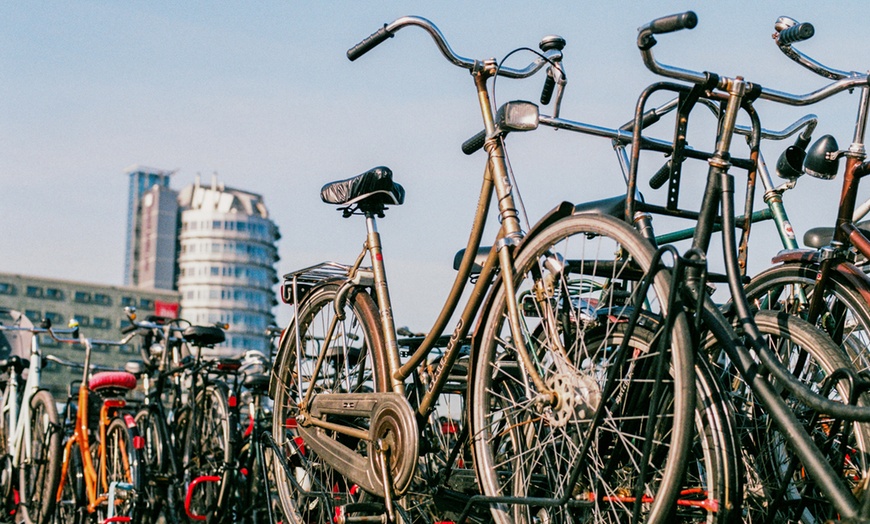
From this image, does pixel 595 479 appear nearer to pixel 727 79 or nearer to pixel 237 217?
pixel 727 79

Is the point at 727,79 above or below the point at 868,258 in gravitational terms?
above

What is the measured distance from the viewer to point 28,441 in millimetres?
7590

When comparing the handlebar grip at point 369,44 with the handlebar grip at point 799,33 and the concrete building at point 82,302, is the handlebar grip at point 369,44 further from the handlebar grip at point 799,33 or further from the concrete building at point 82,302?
the concrete building at point 82,302

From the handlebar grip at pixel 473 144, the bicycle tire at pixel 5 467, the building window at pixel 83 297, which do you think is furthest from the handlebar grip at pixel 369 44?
the building window at pixel 83 297

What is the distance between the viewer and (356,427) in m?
4.34

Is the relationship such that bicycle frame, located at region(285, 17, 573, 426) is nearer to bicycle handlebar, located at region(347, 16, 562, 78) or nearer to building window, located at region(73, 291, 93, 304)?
bicycle handlebar, located at region(347, 16, 562, 78)

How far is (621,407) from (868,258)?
3.16 feet

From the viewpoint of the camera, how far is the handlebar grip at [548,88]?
4055 millimetres

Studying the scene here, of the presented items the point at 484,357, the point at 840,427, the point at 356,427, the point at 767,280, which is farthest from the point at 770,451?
the point at 356,427

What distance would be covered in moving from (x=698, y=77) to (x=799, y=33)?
0.47 m

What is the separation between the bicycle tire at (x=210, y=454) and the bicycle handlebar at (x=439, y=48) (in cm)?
381

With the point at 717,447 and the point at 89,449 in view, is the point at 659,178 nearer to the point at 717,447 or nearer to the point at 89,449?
the point at 717,447

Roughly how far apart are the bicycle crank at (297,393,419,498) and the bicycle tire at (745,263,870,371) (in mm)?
1277

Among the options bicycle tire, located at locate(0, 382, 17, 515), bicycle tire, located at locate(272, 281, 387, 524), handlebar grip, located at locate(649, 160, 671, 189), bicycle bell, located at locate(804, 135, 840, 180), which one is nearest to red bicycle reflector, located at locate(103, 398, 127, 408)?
bicycle tire, located at locate(0, 382, 17, 515)
